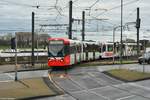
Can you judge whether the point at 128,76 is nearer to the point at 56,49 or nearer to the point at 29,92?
the point at 56,49

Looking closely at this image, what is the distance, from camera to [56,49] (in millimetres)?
47312

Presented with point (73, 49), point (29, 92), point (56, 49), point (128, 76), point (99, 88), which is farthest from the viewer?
point (73, 49)

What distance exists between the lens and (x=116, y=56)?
82750 mm

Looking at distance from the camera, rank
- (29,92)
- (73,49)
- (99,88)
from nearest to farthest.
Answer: (29,92) < (99,88) < (73,49)

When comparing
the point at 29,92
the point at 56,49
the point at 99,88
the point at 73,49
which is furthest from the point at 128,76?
the point at 29,92

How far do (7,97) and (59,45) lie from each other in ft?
74.8

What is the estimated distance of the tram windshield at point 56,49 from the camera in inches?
1861

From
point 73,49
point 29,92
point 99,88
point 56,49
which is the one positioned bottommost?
point 99,88

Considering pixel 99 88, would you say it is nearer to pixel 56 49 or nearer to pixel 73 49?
pixel 56 49

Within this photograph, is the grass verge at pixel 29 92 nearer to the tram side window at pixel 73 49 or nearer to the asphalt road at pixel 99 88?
the asphalt road at pixel 99 88

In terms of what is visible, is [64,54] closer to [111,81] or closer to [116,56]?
[111,81]

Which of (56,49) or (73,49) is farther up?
(56,49)

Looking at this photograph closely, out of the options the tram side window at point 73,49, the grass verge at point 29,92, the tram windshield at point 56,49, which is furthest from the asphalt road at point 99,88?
the tram side window at point 73,49

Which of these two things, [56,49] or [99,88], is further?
[56,49]
